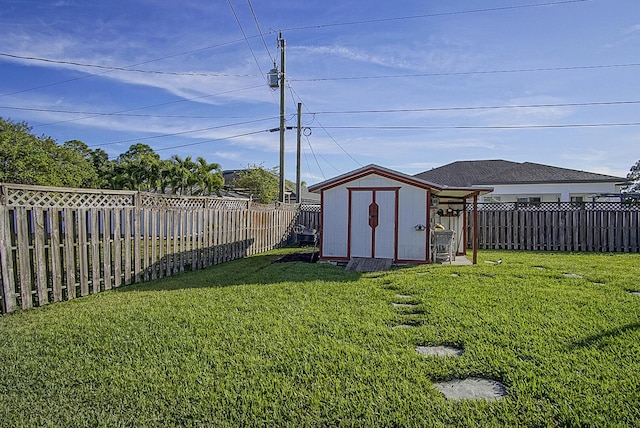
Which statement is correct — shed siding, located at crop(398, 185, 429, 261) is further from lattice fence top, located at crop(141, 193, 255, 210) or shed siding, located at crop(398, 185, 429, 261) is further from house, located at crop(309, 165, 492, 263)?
lattice fence top, located at crop(141, 193, 255, 210)

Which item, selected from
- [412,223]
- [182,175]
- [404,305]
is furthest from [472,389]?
[182,175]

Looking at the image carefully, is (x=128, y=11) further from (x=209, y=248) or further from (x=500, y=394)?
(x=500, y=394)

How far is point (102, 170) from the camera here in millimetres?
30516

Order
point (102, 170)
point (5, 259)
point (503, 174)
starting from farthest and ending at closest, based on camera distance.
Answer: point (102, 170) < point (503, 174) < point (5, 259)

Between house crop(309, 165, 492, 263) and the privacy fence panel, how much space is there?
3793 millimetres

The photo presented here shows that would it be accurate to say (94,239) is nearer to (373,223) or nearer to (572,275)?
(373,223)

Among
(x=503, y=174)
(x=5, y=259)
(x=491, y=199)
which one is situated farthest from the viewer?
(x=491, y=199)

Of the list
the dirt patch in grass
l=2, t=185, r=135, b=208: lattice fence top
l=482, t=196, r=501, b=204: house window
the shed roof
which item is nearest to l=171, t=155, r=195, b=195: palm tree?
the dirt patch in grass

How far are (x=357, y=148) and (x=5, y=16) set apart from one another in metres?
18.9

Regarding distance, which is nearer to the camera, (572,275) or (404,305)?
(404,305)

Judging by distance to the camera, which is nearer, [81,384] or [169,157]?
[81,384]

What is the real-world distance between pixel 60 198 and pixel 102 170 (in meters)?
28.2

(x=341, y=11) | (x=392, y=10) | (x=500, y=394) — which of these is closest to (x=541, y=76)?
(x=392, y=10)

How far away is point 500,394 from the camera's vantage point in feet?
9.06
